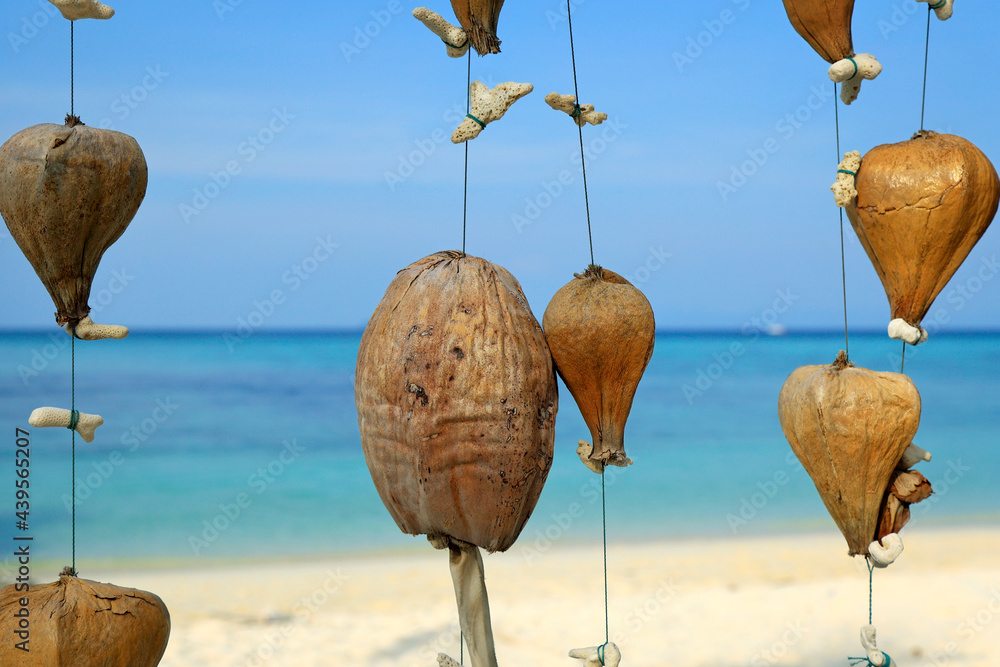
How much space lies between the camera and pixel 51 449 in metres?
9.85

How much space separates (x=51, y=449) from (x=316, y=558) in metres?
4.35

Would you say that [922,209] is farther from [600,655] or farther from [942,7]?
[600,655]

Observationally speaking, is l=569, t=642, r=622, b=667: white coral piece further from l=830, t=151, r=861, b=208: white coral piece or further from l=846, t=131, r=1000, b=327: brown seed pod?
l=830, t=151, r=861, b=208: white coral piece

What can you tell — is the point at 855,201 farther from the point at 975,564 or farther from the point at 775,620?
the point at 975,564

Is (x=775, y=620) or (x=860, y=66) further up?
(x=860, y=66)

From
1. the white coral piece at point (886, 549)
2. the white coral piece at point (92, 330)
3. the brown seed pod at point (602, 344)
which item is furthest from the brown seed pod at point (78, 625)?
the white coral piece at point (886, 549)

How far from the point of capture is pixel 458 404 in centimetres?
229

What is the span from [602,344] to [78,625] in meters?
1.52

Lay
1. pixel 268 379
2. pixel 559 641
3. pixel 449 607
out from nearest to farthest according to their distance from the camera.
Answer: pixel 559 641 → pixel 449 607 → pixel 268 379

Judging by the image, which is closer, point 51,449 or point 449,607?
point 449,607

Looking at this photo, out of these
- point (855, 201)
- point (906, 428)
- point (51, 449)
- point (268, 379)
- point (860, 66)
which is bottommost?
point (268, 379)

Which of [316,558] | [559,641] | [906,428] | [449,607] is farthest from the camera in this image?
[316,558]

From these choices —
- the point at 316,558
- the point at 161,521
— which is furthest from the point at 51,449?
the point at 316,558

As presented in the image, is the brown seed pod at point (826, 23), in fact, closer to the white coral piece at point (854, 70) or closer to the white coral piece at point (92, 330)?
the white coral piece at point (854, 70)
